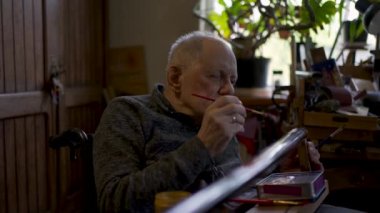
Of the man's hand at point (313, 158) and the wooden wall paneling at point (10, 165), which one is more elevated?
the man's hand at point (313, 158)

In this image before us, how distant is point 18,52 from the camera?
2.00 m

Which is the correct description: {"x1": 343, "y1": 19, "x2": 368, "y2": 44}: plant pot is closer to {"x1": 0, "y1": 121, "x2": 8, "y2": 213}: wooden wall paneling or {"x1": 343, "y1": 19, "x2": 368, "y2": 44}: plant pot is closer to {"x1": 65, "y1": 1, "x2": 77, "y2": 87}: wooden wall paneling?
{"x1": 65, "y1": 1, "x2": 77, "y2": 87}: wooden wall paneling

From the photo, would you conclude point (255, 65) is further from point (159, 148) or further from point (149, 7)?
point (159, 148)

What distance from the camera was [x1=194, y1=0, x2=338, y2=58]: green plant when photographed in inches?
88.3

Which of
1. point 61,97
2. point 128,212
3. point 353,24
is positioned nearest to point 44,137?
point 61,97

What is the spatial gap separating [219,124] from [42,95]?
4.63 feet

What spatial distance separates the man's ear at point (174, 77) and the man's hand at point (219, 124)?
9.2 inches

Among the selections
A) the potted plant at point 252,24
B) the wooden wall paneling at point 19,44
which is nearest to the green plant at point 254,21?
the potted plant at point 252,24

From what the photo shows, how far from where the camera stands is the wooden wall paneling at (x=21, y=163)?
80.0 inches

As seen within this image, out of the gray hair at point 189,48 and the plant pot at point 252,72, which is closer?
the gray hair at point 189,48

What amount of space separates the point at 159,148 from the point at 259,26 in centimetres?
152

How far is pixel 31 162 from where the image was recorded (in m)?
2.13

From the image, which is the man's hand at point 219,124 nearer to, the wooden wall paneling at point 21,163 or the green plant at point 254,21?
the green plant at point 254,21

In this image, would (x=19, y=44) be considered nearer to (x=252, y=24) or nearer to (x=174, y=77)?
(x=174, y=77)
